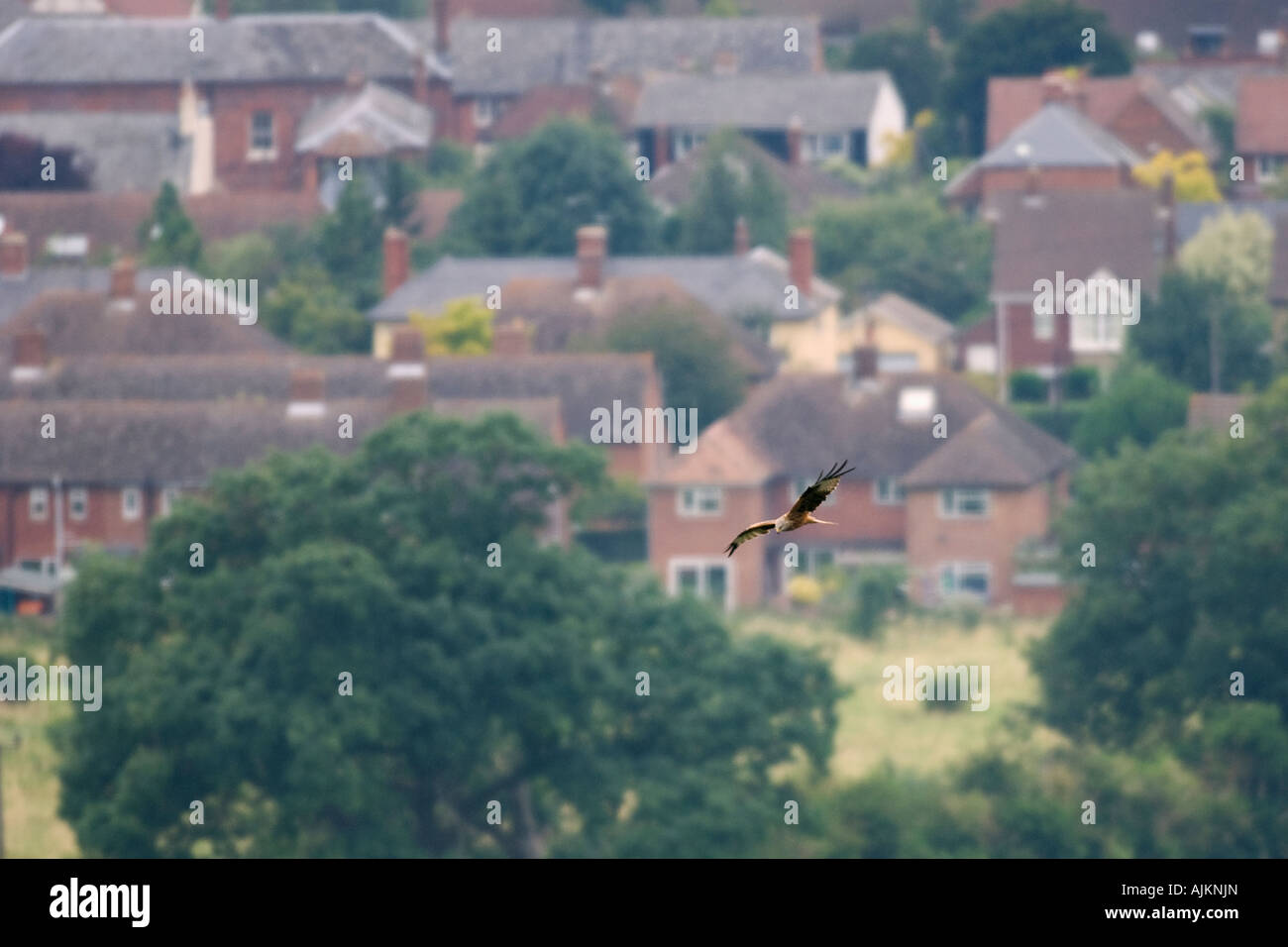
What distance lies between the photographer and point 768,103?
9588 centimetres

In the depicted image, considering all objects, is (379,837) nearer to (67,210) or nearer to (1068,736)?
(1068,736)

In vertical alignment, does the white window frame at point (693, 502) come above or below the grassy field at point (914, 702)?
above

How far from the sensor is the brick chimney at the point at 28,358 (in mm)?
60719

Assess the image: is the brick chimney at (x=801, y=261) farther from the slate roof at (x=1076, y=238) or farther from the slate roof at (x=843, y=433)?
the slate roof at (x=843, y=433)

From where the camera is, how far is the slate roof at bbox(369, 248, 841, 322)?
67.1m

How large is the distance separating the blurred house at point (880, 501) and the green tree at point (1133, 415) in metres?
1.13

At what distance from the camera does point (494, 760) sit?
36406 millimetres

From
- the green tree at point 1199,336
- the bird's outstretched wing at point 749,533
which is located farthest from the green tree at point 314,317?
the bird's outstretched wing at point 749,533

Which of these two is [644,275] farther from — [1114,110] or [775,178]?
[1114,110]

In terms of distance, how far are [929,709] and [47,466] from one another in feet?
68.1

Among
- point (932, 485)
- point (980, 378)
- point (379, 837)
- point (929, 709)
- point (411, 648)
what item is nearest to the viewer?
point (379, 837)

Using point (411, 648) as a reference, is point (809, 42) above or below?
above

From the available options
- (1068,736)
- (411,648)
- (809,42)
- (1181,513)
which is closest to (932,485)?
(1181,513)

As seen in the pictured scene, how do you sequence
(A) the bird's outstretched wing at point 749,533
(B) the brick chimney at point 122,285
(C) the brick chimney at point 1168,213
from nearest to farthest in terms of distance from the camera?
(A) the bird's outstretched wing at point 749,533
(B) the brick chimney at point 122,285
(C) the brick chimney at point 1168,213
